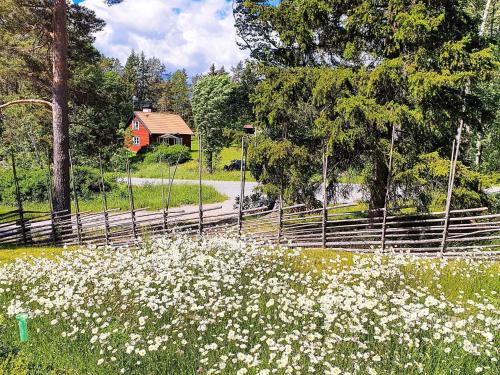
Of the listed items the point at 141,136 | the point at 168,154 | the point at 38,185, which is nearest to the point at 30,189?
the point at 38,185

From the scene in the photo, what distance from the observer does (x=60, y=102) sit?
13312 mm

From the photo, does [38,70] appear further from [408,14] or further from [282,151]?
[408,14]

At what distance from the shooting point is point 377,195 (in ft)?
37.4

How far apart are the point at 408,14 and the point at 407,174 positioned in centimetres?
366

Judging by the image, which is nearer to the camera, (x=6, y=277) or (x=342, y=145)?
(x=6, y=277)

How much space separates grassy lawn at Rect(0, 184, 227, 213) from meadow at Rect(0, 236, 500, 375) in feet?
47.8

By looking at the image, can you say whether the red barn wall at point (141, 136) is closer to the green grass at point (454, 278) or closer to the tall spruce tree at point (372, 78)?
the tall spruce tree at point (372, 78)

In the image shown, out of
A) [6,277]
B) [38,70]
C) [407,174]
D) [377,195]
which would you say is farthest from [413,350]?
[38,70]

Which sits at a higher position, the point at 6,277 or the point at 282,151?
the point at 282,151

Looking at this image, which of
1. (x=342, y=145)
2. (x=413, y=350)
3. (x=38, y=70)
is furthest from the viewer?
(x=38, y=70)

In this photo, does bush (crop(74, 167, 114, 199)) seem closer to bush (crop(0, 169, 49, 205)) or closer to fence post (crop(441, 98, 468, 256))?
bush (crop(0, 169, 49, 205))

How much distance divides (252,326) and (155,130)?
46443 mm

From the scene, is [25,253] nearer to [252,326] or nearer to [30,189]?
[252,326]

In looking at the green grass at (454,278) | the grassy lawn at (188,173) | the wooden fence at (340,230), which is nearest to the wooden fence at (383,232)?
the wooden fence at (340,230)
